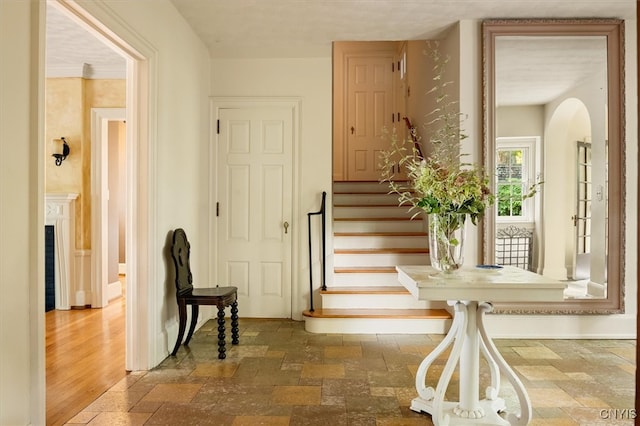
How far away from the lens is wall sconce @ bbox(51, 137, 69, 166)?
18.0ft

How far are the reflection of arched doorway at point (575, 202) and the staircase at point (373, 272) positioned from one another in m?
1.16

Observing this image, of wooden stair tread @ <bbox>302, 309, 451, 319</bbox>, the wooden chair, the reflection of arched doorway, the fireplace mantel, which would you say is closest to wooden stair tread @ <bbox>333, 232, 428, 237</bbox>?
wooden stair tread @ <bbox>302, 309, 451, 319</bbox>

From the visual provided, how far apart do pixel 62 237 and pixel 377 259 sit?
364cm

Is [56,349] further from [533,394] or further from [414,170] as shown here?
[533,394]

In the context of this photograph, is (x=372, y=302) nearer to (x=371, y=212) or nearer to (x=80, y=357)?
(x=371, y=212)

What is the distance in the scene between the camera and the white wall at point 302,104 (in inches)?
200

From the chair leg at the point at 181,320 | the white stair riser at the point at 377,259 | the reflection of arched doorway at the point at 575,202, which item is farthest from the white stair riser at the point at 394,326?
the chair leg at the point at 181,320

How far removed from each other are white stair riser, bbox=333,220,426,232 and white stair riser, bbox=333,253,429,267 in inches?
22.4

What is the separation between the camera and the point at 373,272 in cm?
496

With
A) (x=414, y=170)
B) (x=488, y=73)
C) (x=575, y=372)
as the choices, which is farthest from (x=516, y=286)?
(x=488, y=73)

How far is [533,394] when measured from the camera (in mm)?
3006

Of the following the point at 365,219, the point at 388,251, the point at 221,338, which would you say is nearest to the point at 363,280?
the point at 388,251

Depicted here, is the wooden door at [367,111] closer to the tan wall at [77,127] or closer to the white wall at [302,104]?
the white wall at [302,104]

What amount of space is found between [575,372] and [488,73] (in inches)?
101
